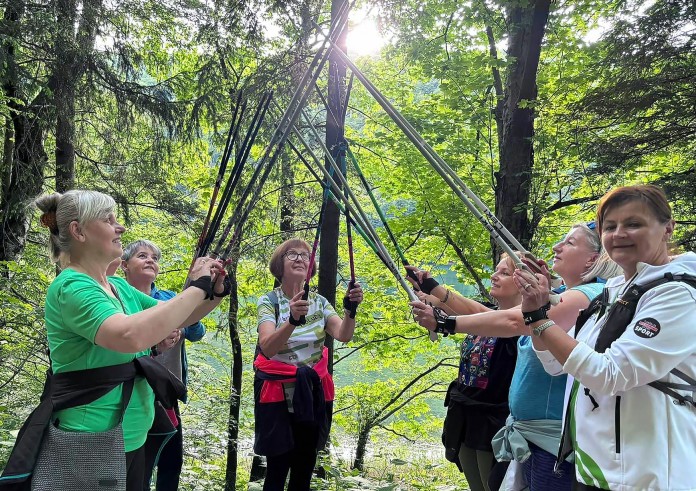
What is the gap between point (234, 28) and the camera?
→ 21.7 ft

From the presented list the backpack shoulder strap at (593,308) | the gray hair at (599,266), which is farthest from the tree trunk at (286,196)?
the backpack shoulder strap at (593,308)

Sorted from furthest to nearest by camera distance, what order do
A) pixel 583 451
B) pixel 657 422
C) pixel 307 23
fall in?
pixel 307 23 < pixel 583 451 < pixel 657 422

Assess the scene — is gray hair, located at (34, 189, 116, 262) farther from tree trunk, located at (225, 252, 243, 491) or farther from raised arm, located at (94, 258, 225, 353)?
tree trunk, located at (225, 252, 243, 491)

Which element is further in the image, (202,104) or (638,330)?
(202,104)

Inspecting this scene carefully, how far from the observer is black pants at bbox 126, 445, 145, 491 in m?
1.98

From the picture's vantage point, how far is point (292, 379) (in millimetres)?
3146

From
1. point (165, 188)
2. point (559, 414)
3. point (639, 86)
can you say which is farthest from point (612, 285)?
Result: point (165, 188)

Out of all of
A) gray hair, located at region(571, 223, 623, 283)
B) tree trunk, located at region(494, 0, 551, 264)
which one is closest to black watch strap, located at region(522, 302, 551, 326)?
gray hair, located at region(571, 223, 623, 283)

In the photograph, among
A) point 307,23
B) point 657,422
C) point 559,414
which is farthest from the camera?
point 307,23

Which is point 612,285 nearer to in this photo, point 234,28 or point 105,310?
point 105,310

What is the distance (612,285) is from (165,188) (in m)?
6.59

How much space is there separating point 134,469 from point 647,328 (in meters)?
1.87

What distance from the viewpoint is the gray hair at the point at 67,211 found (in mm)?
1974

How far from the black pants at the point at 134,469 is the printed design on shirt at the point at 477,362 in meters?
1.87
